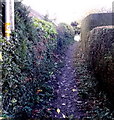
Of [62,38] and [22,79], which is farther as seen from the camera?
[62,38]

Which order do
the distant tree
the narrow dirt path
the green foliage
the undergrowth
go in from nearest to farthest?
the undergrowth → the narrow dirt path → the green foliage → the distant tree

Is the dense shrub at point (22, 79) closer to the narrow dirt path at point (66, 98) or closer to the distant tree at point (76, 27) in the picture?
the narrow dirt path at point (66, 98)

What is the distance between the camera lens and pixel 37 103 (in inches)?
198

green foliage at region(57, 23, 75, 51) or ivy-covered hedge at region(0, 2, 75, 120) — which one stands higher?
green foliage at region(57, 23, 75, 51)

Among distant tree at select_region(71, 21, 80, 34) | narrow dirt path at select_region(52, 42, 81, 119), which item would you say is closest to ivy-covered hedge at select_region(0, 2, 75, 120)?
narrow dirt path at select_region(52, 42, 81, 119)

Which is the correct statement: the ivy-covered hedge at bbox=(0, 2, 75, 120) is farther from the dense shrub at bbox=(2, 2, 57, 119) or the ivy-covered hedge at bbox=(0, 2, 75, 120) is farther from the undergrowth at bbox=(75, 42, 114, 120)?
the undergrowth at bbox=(75, 42, 114, 120)

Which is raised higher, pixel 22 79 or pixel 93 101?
pixel 22 79

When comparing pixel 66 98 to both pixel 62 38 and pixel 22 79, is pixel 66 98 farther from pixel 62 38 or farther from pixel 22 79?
pixel 62 38

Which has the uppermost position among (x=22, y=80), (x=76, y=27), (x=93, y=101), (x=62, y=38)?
(x=76, y=27)

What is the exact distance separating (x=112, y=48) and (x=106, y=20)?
7401 millimetres

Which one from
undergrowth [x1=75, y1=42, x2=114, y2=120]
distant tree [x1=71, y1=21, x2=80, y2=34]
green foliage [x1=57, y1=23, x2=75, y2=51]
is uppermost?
distant tree [x1=71, y1=21, x2=80, y2=34]

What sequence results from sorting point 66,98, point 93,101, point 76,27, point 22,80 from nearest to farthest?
point 22,80
point 93,101
point 66,98
point 76,27

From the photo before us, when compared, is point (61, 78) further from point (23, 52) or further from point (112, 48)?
point (112, 48)

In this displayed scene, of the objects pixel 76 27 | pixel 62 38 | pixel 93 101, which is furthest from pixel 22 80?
pixel 76 27
